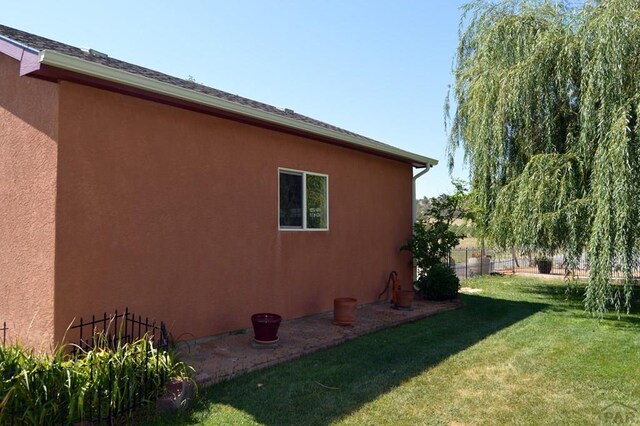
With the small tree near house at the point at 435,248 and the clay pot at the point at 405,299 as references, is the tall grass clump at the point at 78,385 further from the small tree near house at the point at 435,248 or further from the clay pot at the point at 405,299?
the small tree near house at the point at 435,248

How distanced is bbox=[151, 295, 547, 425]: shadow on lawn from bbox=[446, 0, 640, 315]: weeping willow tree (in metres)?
2.08

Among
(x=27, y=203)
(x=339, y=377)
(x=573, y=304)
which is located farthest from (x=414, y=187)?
(x=27, y=203)

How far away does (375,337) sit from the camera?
21.1ft

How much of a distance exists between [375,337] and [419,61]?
6776mm

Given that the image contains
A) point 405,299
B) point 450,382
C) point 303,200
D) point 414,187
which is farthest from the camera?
point 414,187

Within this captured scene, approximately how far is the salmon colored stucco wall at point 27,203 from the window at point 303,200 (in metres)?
3.23

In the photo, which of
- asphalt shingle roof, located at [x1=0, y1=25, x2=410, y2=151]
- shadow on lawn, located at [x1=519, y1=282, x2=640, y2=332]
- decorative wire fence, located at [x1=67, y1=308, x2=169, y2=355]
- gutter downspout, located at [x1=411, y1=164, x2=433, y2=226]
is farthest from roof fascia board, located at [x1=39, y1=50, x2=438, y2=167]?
shadow on lawn, located at [x1=519, y1=282, x2=640, y2=332]

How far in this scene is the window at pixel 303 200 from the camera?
705 cm

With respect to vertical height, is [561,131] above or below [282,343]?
above

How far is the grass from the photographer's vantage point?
3795mm

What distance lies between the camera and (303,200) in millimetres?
7320

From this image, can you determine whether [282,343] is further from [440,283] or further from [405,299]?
[440,283]

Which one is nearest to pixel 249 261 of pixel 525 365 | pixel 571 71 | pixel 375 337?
pixel 375 337

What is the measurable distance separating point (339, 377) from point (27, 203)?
12.4 feet
